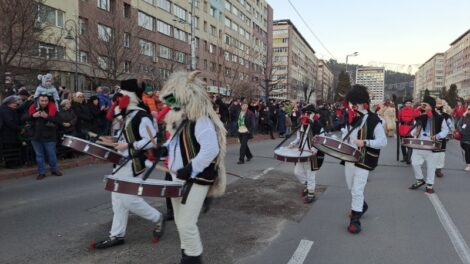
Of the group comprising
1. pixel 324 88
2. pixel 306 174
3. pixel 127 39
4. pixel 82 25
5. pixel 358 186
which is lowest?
pixel 306 174

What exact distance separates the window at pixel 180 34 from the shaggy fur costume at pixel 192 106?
46.7 metres

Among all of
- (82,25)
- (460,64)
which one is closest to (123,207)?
(82,25)

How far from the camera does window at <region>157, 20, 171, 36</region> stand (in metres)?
44.8

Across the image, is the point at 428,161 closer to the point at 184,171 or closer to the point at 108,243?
the point at 184,171

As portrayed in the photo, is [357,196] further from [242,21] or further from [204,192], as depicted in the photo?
[242,21]

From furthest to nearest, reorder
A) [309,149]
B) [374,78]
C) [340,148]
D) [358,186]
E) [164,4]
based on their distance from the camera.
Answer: [374,78], [164,4], [309,149], [358,186], [340,148]

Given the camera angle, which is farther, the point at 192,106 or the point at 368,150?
the point at 368,150

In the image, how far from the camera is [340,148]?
5.25 m

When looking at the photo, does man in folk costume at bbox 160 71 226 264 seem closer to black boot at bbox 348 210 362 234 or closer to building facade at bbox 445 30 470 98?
black boot at bbox 348 210 362 234

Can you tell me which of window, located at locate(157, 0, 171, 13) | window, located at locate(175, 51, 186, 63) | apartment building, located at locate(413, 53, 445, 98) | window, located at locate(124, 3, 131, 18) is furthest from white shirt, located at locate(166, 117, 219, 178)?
apartment building, located at locate(413, 53, 445, 98)

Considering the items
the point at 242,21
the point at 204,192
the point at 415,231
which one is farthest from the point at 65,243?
the point at 242,21

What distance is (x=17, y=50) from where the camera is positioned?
495 inches

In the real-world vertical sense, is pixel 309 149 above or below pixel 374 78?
below

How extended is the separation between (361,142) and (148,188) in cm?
314
